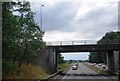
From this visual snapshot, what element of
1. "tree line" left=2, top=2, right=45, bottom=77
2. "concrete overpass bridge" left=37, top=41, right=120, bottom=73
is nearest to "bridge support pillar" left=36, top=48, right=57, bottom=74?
"concrete overpass bridge" left=37, top=41, right=120, bottom=73

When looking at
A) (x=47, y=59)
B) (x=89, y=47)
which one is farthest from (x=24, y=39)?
(x=89, y=47)

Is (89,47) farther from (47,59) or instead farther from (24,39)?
(24,39)

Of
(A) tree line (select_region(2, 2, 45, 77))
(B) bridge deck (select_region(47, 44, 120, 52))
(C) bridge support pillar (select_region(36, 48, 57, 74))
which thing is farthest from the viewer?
(B) bridge deck (select_region(47, 44, 120, 52))

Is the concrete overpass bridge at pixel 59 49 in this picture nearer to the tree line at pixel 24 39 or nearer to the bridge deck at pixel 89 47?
the bridge deck at pixel 89 47

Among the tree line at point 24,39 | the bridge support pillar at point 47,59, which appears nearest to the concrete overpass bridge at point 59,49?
the bridge support pillar at point 47,59

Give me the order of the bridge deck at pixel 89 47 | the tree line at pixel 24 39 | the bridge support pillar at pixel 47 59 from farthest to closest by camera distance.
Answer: the bridge deck at pixel 89 47 → the bridge support pillar at pixel 47 59 → the tree line at pixel 24 39

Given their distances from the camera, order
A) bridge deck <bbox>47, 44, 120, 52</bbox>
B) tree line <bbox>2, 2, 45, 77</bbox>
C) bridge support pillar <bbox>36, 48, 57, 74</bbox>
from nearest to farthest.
Answer: 1. tree line <bbox>2, 2, 45, 77</bbox>
2. bridge support pillar <bbox>36, 48, 57, 74</bbox>
3. bridge deck <bbox>47, 44, 120, 52</bbox>

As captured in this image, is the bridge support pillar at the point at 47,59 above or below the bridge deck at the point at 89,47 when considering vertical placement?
below

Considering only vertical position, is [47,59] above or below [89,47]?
below

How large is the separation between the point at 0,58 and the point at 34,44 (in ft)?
56.8

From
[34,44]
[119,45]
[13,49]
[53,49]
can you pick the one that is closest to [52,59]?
A: [53,49]

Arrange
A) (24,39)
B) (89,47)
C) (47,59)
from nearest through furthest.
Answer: (24,39) < (47,59) < (89,47)

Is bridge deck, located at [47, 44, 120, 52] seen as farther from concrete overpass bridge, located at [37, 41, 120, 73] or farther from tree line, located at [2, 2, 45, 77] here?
tree line, located at [2, 2, 45, 77]

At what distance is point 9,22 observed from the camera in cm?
2338
